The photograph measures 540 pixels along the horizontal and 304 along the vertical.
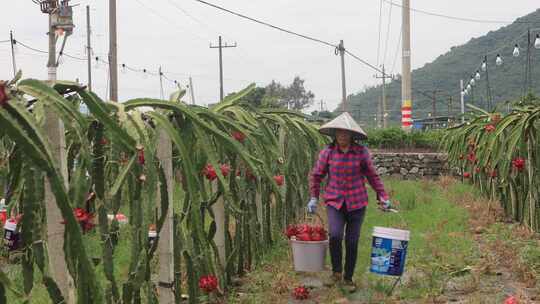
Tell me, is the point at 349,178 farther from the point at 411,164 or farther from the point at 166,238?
the point at 411,164

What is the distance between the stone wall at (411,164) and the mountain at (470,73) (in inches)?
1228

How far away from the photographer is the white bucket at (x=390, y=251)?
4453mm

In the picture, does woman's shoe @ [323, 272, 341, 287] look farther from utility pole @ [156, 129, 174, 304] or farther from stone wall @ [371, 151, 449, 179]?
stone wall @ [371, 151, 449, 179]

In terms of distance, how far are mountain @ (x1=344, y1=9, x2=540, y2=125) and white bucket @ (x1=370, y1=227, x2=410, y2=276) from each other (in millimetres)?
40739

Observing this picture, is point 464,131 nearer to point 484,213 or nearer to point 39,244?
point 484,213

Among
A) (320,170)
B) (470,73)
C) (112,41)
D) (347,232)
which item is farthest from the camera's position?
(470,73)

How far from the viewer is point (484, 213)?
792cm

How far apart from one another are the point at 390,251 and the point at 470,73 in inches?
2018

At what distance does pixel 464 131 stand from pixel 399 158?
401cm

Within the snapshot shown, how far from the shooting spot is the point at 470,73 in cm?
5244

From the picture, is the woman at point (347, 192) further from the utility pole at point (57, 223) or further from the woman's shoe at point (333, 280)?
the utility pole at point (57, 223)

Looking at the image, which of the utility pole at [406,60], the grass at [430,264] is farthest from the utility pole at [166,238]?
the utility pole at [406,60]

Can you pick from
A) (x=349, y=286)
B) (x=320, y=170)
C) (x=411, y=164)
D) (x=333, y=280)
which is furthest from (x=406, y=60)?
(x=349, y=286)

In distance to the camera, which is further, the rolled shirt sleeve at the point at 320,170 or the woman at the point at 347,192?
the rolled shirt sleeve at the point at 320,170
